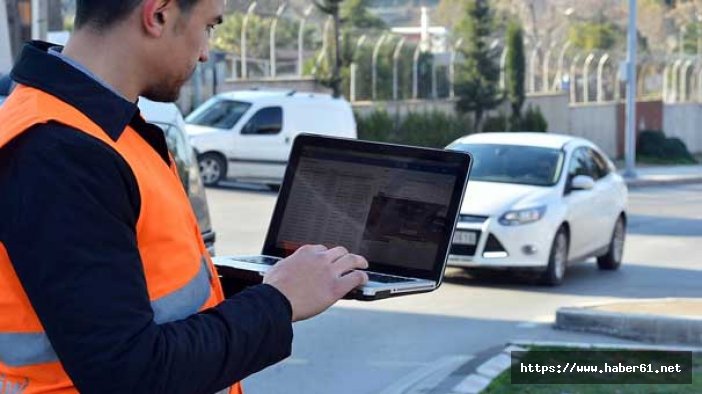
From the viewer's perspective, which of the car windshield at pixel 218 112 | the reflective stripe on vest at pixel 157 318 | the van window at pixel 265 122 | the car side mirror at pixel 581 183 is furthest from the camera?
the car windshield at pixel 218 112

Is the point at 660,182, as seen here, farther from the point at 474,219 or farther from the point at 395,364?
the point at 395,364

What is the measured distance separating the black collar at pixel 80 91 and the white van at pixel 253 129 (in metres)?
21.8

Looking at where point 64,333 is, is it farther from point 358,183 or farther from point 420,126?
point 420,126

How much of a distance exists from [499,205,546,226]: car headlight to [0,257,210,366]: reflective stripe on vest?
36.1ft

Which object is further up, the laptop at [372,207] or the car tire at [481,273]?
the laptop at [372,207]

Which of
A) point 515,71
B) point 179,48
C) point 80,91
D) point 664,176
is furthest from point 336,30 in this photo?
point 80,91

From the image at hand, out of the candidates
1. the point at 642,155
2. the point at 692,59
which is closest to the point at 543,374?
the point at 642,155

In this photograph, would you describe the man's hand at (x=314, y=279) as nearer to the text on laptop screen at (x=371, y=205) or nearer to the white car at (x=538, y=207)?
the text on laptop screen at (x=371, y=205)

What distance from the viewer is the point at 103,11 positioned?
2.16m

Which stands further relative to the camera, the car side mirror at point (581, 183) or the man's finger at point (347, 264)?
the car side mirror at point (581, 183)

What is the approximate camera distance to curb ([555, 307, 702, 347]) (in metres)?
9.31

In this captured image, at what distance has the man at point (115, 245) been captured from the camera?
1.97 meters

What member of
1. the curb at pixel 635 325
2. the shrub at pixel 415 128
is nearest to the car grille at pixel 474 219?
the curb at pixel 635 325

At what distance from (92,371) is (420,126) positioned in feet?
112
